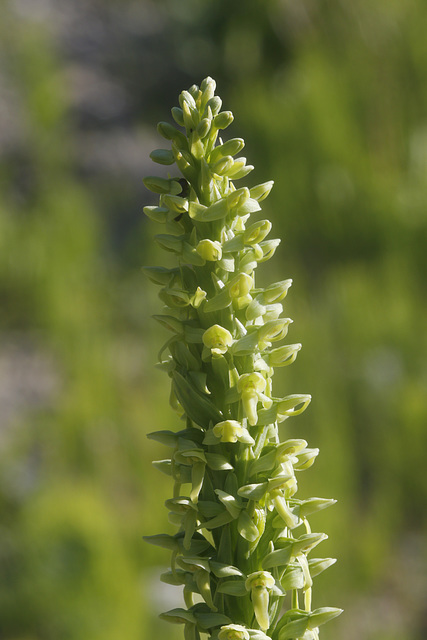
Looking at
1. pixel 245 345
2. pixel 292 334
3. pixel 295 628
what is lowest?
pixel 295 628

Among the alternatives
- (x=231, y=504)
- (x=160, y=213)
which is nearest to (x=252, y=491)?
(x=231, y=504)

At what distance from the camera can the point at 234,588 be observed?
240 mm

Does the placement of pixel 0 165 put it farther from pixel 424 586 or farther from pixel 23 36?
pixel 424 586

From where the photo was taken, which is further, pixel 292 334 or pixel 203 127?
pixel 292 334

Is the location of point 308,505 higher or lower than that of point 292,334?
lower

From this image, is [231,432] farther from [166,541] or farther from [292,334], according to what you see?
[292,334]

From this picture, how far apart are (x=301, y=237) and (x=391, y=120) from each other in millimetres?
452

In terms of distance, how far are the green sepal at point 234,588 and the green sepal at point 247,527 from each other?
2 centimetres

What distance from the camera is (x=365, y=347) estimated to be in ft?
6.80

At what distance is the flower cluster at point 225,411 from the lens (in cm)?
25

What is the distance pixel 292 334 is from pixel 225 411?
1.62 m

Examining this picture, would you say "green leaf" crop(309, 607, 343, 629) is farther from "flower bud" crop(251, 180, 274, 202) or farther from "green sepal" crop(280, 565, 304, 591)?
"flower bud" crop(251, 180, 274, 202)

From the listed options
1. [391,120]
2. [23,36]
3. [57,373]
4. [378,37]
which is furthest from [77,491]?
[23,36]

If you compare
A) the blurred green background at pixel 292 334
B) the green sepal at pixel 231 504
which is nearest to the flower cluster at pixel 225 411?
the green sepal at pixel 231 504
